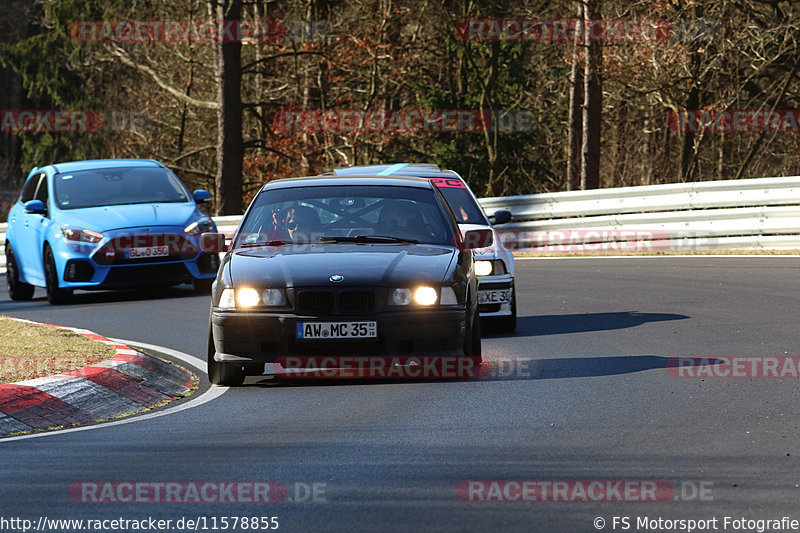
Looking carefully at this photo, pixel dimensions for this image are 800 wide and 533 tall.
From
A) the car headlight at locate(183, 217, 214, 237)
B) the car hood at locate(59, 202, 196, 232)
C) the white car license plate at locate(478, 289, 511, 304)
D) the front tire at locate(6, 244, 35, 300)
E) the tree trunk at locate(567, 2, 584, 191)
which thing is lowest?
the front tire at locate(6, 244, 35, 300)

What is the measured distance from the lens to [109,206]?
18.2 m

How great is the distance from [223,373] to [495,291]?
11.7 ft

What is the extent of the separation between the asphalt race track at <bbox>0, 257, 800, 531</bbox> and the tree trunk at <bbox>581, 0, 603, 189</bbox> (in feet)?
57.3

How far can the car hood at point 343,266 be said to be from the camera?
9.71 m

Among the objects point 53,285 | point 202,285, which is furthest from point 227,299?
point 202,285

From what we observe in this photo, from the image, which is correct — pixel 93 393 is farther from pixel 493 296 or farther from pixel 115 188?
pixel 115 188

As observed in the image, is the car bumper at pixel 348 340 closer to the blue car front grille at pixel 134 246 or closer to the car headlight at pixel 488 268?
the car headlight at pixel 488 268

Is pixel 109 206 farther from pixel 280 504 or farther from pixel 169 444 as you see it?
pixel 280 504

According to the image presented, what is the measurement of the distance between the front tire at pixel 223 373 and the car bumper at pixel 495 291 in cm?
328

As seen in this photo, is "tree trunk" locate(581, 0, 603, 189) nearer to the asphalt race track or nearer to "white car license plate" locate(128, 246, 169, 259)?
"white car license plate" locate(128, 246, 169, 259)

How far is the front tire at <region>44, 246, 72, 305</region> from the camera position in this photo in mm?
17688

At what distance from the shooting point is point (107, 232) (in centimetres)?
1742

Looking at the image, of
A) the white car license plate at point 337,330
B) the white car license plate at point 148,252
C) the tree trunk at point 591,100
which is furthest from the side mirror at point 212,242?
the tree trunk at point 591,100

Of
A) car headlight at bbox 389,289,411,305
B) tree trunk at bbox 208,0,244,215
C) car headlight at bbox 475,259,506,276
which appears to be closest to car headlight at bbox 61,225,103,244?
car headlight at bbox 475,259,506,276
